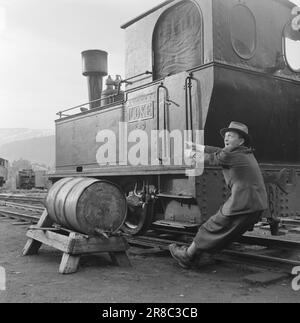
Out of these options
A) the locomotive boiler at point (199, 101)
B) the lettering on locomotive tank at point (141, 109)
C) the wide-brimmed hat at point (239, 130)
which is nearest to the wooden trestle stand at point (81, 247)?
the locomotive boiler at point (199, 101)

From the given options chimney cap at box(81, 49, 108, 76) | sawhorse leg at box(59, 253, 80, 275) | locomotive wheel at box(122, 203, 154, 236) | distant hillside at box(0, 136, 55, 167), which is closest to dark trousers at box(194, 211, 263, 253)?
sawhorse leg at box(59, 253, 80, 275)

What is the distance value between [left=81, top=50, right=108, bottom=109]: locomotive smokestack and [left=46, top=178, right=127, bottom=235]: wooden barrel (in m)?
4.34

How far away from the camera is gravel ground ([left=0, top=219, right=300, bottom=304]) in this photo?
3.76 meters

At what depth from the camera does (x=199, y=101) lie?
5.36 metres

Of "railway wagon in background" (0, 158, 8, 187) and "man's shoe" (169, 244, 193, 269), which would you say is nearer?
"man's shoe" (169, 244, 193, 269)

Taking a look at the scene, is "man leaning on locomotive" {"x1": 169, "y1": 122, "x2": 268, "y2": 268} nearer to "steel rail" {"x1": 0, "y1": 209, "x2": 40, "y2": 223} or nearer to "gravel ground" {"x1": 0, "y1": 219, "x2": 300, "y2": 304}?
"gravel ground" {"x1": 0, "y1": 219, "x2": 300, "y2": 304}

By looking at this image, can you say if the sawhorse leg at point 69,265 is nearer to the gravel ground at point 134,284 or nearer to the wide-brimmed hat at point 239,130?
the gravel ground at point 134,284

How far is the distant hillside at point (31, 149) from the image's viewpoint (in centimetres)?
17088

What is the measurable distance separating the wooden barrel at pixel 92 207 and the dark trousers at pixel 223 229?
1110 millimetres

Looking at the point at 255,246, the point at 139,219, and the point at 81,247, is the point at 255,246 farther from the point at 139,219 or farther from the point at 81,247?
the point at 81,247

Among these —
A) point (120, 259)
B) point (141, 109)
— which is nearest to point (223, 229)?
point (120, 259)

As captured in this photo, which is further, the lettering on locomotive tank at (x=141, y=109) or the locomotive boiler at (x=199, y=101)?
the lettering on locomotive tank at (x=141, y=109)

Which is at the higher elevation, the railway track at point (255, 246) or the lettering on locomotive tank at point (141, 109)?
the lettering on locomotive tank at point (141, 109)

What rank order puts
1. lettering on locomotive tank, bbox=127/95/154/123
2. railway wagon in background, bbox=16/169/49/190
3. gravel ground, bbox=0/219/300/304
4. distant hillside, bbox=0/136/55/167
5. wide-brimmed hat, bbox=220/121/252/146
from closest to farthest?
1. gravel ground, bbox=0/219/300/304
2. wide-brimmed hat, bbox=220/121/252/146
3. lettering on locomotive tank, bbox=127/95/154/123
4. railway wagon in background, bbox=16/169/49/190
5. distant hillside, bbox=0/136/55/167
